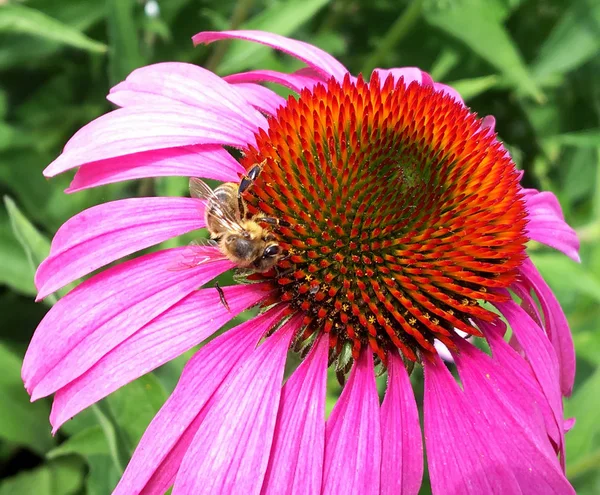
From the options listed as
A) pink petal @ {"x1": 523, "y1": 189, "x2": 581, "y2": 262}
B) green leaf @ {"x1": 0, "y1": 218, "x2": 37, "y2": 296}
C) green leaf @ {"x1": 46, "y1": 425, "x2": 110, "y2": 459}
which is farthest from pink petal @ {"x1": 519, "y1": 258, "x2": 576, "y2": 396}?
green leaf @ {"x1": 0, "y1": 218, "x2": 37, "y2": 296}

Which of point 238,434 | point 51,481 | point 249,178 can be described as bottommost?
point 51,481

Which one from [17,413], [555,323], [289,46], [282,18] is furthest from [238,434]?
[282,18]

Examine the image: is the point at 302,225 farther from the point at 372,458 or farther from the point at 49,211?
the point at 49,211

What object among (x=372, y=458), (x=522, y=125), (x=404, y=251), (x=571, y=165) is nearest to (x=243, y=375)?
(x=372, y=458)

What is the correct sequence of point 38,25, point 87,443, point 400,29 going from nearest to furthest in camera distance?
point 87,443
point 38,25
point 400,29

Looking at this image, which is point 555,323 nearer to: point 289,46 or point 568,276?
point 568,276

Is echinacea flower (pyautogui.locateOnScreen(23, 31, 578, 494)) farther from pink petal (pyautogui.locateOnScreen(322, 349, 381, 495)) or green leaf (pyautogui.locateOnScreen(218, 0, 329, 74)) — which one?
green leaf (pyautogui.locateOnScreen(218, 0, 329, 74))
